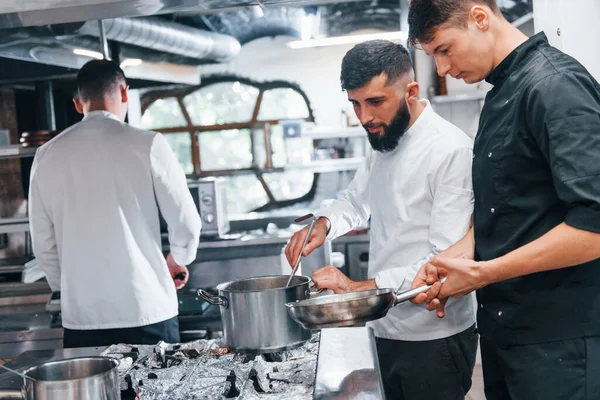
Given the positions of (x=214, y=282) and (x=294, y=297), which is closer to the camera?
(x=294, y=297)

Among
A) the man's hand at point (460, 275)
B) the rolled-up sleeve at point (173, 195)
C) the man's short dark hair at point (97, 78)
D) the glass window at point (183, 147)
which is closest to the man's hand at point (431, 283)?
the man's hand at point (460, 275)

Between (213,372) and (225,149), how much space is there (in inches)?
262

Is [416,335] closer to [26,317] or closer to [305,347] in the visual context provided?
[305,347]

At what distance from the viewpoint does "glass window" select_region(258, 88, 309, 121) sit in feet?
25.9

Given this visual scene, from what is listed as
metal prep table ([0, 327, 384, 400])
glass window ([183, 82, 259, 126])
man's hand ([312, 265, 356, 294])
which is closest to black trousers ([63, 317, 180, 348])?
metal prep table ([0, 327, 384, 400])

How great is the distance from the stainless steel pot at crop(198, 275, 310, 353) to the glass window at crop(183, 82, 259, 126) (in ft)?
21.4

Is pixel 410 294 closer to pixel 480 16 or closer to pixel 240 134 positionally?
pixel 480 16

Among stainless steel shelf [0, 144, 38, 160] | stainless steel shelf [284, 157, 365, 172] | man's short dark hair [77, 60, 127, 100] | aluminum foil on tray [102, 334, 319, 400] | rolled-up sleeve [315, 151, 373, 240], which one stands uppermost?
man's short dark hair [77, 60, 127, 100]

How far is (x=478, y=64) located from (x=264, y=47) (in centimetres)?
636

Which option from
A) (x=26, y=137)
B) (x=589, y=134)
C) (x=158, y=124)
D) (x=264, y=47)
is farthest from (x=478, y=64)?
(x=158, y=124)

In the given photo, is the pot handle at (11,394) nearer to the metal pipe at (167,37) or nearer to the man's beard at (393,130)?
the man's beard at (393,130)

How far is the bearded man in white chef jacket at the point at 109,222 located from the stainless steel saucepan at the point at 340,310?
1.27 m

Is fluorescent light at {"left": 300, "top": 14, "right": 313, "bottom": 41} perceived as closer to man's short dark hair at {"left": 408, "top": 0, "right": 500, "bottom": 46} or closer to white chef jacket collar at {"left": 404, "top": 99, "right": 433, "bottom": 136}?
white chef jacket collar at {"left": 404, "top": 99, "right": 433, "bottom": 136}

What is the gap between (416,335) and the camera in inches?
83.1
